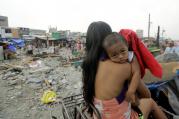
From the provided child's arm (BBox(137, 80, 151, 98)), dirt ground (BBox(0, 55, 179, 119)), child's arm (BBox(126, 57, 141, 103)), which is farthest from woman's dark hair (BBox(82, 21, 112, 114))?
dirt ground (BBox(0, 55, 179, 119))

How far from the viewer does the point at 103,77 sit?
1736mm

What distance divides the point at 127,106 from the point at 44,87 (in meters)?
6.30

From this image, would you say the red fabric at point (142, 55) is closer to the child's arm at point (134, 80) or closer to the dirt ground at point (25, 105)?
the child's arm at point (134, 80)

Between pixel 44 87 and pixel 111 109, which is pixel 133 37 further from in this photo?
pixel 44 87

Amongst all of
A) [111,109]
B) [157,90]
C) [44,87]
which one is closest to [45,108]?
[44,87]

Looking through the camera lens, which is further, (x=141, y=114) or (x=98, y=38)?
(x=141, y=114)

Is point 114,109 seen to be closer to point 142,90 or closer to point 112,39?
point 142,90

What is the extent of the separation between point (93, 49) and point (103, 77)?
0.88 ft

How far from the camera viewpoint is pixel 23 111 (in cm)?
524

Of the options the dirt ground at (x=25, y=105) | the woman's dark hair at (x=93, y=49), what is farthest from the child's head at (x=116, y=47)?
the dirt ground at (x=25, y=105)

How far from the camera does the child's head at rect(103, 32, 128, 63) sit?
158 cm

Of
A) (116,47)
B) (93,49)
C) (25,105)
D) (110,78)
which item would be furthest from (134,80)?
(25,105)

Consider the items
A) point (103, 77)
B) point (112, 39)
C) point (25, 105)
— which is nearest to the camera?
point (112, 39)

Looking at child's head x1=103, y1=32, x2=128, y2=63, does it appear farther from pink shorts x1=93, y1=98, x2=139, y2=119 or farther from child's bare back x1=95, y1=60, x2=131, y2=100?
pink shorts x1=93, y1=98, x2=139, y2=119
